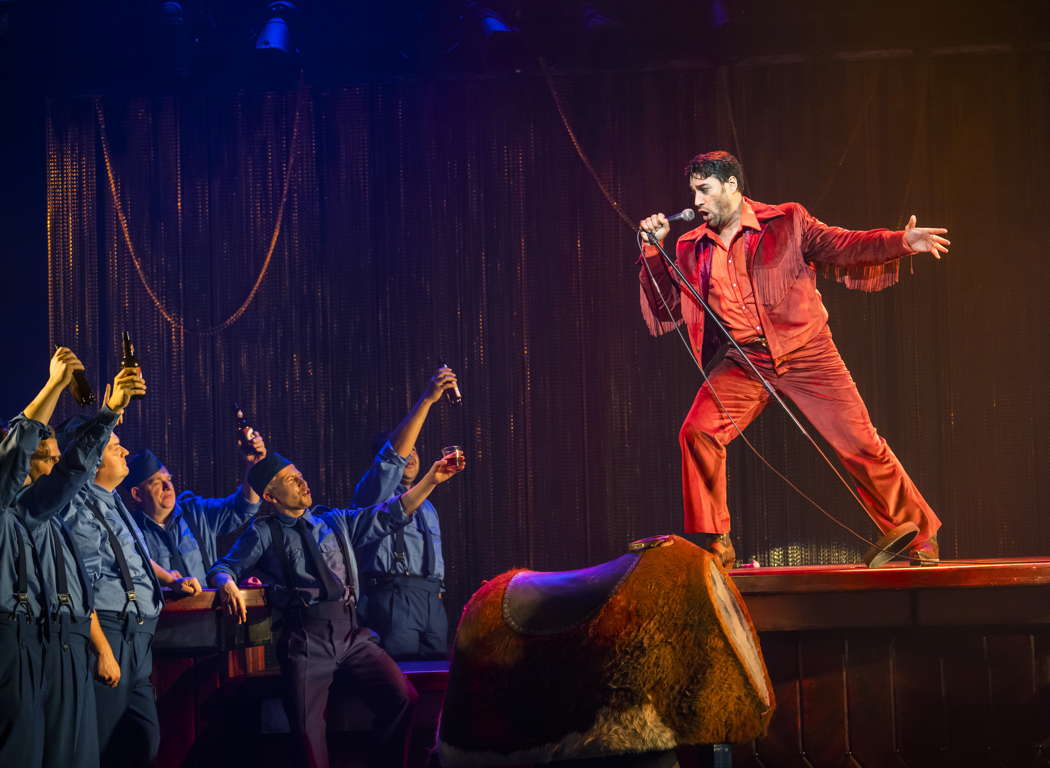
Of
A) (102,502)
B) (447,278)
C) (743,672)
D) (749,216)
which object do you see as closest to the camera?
(743,672)

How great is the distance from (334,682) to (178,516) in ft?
5.51

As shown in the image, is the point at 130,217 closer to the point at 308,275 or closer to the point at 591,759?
the point at 308,275

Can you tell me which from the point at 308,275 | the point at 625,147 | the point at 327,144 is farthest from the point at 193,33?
the point at 625,147

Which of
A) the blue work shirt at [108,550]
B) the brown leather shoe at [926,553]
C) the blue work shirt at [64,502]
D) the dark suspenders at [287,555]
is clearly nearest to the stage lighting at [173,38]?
the dark suspenders at [287,555]

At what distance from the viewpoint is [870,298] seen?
303 inches

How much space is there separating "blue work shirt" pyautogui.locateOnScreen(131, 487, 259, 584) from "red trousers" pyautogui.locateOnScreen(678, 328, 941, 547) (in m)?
2.63

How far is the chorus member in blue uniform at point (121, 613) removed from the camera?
471cm

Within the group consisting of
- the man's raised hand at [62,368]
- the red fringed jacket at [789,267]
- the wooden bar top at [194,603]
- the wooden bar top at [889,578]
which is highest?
the red fringed jacket at [789,267]

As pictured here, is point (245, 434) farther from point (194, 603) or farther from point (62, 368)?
point (62, 368)

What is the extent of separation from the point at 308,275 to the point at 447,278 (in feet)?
3.06

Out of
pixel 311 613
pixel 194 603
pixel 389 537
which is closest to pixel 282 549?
pixel 311 613

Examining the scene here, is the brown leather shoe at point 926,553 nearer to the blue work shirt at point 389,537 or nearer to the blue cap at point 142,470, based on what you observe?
the blue work shirt at point 389,537

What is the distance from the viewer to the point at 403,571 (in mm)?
6719

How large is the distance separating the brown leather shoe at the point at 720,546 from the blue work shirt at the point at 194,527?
2.61 m
